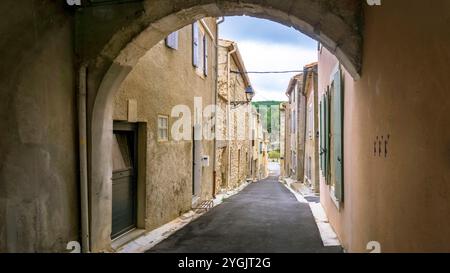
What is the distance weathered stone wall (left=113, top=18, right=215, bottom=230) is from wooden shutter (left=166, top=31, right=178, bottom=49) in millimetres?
86

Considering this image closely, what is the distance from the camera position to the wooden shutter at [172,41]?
7582mm

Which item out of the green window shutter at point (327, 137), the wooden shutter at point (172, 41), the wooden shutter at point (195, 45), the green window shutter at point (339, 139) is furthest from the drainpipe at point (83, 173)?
the wooden shutter at point (195, 45)

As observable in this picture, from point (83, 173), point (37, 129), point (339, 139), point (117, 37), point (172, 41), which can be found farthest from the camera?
point (172, 41)

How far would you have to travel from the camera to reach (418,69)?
2145 mm

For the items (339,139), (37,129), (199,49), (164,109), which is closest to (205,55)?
(199,49)

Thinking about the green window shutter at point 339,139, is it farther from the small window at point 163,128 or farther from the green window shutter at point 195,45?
the green window shutter at point 195,45

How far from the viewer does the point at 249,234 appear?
646 centimetres

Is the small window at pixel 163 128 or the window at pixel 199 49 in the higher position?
the window at pixel 199 49

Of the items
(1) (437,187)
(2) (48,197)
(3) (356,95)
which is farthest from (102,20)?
(1) (437,187)

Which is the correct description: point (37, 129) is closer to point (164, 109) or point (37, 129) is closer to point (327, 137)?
point (164, 109)

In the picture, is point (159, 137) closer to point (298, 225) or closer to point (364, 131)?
point (298, 225)

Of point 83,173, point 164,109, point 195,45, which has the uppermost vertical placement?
point 195,45

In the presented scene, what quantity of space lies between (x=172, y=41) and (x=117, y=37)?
3.24m

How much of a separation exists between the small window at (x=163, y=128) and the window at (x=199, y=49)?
97.6 inches
